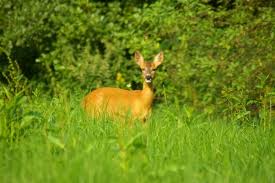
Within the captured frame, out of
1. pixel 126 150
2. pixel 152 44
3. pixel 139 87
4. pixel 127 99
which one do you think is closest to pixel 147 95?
pixel 127 99

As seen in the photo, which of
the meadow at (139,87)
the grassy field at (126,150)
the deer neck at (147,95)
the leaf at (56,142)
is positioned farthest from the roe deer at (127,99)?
the leaf at (56,142)

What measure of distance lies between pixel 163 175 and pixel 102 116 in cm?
333

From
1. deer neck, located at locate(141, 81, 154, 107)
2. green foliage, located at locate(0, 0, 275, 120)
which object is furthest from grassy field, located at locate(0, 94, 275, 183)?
green foliage, located at locate(0, 0, 275, 120)

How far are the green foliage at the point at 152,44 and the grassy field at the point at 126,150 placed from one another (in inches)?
97.9

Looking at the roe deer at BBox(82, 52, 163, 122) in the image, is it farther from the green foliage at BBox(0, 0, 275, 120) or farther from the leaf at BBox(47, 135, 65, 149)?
the leaf at BBox(47, 135, 65, 149)

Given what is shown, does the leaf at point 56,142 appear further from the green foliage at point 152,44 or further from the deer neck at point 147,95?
the deer neck at point 147,95

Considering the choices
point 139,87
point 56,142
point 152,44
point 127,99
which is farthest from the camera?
point 139,87

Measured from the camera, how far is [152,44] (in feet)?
45.5

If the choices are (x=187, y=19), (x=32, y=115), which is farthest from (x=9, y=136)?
(x=187, y=19)

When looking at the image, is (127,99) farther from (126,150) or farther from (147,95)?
(126,150)

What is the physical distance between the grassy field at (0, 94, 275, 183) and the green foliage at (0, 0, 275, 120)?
8.16 ft

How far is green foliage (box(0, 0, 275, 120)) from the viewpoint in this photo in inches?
458

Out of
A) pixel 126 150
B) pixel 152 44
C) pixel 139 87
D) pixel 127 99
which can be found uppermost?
pixel 152 44

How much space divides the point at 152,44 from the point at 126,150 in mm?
8092
